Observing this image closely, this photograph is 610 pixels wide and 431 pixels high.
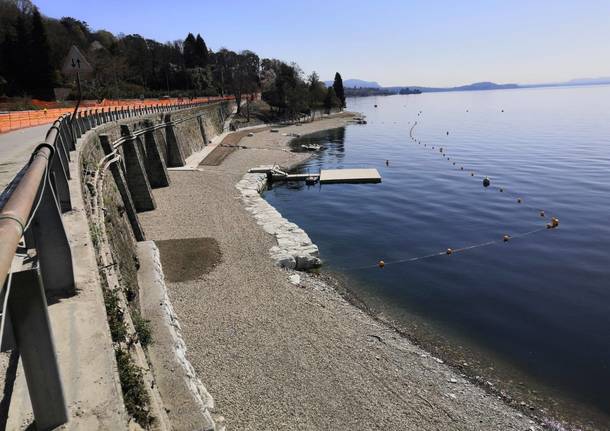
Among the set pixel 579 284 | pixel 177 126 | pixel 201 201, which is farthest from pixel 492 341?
pixel 177 126

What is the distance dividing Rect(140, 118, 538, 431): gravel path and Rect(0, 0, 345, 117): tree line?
4989cm

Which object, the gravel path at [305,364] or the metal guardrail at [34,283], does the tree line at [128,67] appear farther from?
the metal guardrail at [34,283]

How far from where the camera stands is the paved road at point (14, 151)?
1282 centimetres

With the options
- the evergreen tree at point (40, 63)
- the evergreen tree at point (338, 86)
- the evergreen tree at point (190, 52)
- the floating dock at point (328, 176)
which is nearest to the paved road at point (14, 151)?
the floating dock at point (328, 176)

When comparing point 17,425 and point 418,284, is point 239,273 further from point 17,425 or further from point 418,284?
point 17,425

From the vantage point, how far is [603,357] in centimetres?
1506

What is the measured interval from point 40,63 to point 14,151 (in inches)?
2079

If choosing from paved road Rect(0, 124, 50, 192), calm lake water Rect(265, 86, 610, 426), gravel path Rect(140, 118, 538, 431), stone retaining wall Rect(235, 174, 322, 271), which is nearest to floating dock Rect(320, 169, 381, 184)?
calm lake water Rect(265, 86, 610, 426)

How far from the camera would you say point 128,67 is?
265 ft

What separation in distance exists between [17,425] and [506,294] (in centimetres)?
1919

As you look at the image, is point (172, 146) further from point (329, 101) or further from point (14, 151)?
point (329, 101)

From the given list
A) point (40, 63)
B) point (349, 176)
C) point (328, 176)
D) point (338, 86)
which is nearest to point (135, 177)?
point (328, 176)

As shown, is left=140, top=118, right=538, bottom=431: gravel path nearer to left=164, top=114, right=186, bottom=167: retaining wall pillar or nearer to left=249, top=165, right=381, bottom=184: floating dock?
left=249, top=165, right=381, bottom=184: floating dock

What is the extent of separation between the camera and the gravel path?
449 inches
